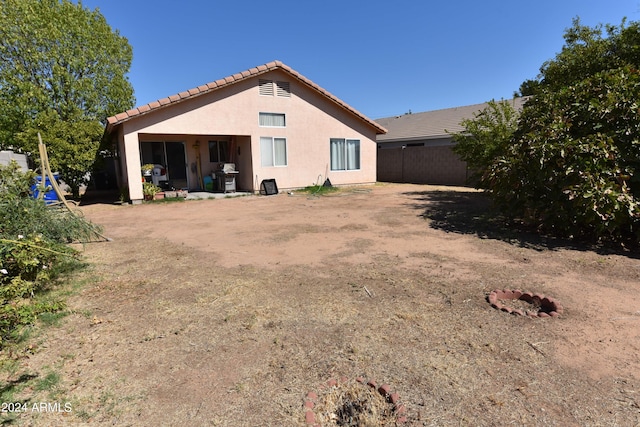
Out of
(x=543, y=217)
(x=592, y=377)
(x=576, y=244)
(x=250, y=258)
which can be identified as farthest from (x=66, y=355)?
(x=543, y=217)

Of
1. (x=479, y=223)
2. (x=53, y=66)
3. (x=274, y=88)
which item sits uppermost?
(x=53, y=66)

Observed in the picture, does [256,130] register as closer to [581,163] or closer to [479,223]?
[479,223]

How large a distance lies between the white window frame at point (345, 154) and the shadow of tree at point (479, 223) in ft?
19.7

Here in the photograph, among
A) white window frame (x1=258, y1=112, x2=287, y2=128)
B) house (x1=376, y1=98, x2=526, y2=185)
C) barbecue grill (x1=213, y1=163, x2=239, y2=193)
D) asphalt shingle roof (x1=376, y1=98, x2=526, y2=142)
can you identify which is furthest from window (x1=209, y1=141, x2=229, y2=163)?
asphalt shingle roof (x1=376, y1=98, x2=526, y2=142)

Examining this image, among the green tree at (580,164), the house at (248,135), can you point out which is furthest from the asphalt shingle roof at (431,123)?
the green tree at (580,164)

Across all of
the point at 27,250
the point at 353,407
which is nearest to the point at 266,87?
the point at 27,250

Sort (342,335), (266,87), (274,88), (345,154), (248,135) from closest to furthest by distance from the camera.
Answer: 1. (342,335)
2. (248,135)
3. (266,87)
4. (274,88)
5. (345,154)

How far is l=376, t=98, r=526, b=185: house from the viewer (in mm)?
17516

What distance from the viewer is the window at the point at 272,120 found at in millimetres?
14273

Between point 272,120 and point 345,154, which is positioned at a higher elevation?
point 272,120

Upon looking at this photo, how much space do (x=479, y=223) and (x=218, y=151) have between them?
38.9 feet

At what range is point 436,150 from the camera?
17.9m

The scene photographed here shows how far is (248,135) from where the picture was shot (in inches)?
551

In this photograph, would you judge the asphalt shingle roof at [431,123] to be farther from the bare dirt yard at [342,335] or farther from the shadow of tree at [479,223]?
the bare dirt yard at [342,335]
